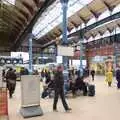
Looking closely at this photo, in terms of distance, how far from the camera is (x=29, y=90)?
10727 mm

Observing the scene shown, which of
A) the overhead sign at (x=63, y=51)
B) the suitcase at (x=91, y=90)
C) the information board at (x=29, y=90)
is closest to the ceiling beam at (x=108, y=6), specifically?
the suitcase at (x=91, y=90)

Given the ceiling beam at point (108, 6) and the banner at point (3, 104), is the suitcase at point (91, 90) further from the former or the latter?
the ceiling beam at point (108, 6)

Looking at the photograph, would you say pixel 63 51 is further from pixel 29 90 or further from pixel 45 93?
pixel 29 90

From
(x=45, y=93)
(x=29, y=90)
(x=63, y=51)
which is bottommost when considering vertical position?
(x=45, y=93)

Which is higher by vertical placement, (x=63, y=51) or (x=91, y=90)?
(x=63, y=51)

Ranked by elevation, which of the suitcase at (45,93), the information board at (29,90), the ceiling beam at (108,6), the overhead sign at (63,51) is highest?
the ceiling beam at (108,6)

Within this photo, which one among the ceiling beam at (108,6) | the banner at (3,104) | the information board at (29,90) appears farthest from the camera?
the ceiling beam at (108,6)

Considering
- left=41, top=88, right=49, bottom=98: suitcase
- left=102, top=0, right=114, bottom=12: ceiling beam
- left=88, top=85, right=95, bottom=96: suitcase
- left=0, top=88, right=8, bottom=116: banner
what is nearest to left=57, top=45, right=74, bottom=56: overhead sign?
left=41, top=88, right=49, bottom=98: suitcase

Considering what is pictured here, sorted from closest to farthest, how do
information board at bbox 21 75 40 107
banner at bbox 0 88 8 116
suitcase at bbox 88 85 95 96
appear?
banner at bbox 0 88 8 116
information board at bbox 21 75 40 107
suitcase at bbox 88 85 95 96

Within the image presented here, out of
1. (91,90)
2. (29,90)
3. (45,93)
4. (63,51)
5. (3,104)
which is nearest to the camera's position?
(3,104)

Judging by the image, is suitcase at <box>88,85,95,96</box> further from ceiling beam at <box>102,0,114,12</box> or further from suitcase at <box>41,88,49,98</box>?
ceiling beam at <box>102,0,114,12</box>

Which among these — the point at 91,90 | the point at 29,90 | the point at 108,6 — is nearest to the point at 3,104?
the point at 29,90

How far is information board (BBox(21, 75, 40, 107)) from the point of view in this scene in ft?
34.9

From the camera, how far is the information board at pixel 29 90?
34.9ft
